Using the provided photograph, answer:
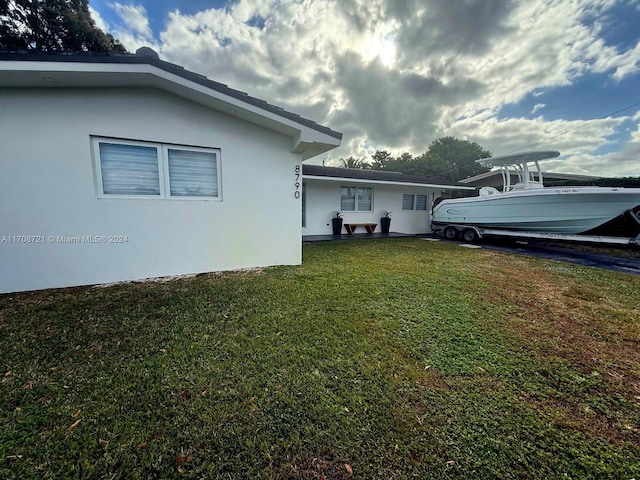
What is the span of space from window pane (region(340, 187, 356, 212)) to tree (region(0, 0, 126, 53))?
40.0ft

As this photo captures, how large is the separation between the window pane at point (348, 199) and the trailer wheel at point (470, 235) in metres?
4.98

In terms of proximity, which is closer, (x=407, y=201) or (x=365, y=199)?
(x=365, y=199)

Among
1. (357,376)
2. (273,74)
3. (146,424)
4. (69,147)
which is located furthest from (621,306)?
(273,74)

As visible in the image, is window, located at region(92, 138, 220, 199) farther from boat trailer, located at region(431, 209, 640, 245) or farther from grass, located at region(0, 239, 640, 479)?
boat trailer, located at region(431, 209, 640, 245)

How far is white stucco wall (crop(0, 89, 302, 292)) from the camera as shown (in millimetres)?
3975

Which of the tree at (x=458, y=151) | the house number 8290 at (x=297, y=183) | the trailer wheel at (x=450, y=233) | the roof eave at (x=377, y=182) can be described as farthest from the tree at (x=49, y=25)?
the tree at (x=458, y=151)

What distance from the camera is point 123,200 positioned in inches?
179

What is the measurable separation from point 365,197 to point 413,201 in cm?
316

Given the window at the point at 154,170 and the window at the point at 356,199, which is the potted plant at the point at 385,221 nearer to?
the window at the point at 356,199

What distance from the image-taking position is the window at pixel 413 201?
44.1 ft

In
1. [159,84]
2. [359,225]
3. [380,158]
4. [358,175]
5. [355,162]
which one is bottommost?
[359,225]

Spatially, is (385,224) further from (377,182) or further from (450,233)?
(450,233)

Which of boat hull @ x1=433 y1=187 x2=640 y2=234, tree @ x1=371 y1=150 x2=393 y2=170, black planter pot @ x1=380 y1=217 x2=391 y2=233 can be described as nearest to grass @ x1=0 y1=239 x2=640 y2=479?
boat hull @ x1=433 y1=187 x2=640 y2=234

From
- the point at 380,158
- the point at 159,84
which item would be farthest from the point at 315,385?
the point at 380,158
